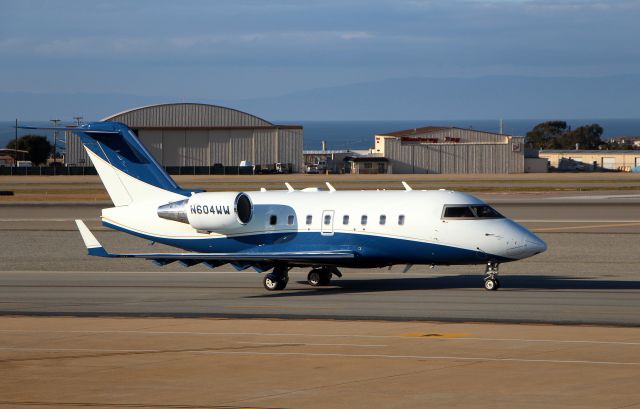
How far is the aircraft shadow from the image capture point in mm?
31250

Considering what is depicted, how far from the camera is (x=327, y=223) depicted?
31.8 m

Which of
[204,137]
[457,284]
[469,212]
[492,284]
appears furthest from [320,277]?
[204,137]

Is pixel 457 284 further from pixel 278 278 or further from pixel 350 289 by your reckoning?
pixel 278 278

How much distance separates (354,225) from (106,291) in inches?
316

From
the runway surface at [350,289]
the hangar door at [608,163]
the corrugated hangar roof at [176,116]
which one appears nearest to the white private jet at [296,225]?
the runway surface at [350,289]

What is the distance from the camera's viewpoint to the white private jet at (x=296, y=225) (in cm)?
3027

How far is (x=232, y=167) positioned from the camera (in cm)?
12238

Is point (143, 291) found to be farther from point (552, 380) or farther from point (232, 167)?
point (232, 167)

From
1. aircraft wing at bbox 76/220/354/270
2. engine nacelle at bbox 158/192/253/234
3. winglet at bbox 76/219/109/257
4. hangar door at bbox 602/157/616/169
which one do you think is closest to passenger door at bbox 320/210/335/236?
aircraft wing at bbox 76/220/354/270

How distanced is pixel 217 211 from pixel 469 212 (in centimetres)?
796

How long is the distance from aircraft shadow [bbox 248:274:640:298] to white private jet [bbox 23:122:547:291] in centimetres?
76

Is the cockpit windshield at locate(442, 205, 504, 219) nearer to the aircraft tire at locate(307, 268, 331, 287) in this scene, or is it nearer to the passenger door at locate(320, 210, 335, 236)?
the passenger door at locate(320, 210, 335, 236)

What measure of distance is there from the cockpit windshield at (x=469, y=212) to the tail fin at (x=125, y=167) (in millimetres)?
9123

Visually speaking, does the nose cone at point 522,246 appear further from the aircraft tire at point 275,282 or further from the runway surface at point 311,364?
the aircraft tire at point 275,282
